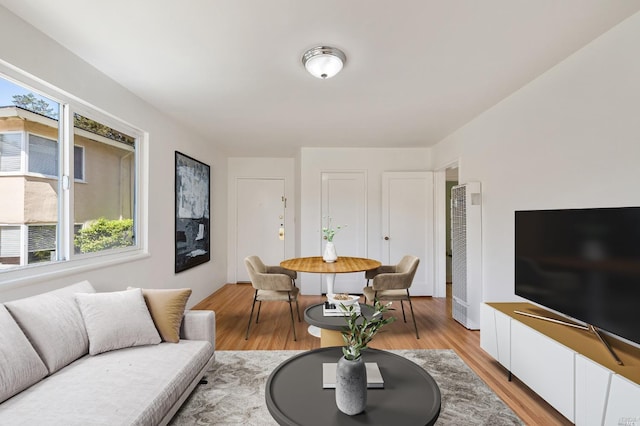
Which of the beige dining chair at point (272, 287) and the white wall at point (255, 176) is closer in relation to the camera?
the beige dining chair at point (272, 287)

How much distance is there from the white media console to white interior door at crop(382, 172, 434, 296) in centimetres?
236

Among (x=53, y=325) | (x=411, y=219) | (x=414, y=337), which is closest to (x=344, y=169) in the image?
(x=411, y=219)

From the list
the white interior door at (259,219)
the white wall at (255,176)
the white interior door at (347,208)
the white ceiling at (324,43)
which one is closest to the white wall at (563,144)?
the white ceiling at (324,43)

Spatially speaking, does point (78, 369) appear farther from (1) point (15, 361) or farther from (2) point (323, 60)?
(2) point (323, 60)

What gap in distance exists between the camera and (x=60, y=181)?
7.31 feet

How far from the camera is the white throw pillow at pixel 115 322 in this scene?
74.4 inches

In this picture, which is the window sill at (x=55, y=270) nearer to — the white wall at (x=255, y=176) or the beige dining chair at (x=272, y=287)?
the beige dining chair at (x=272, y=287)

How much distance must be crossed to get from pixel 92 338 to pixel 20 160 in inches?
48.7

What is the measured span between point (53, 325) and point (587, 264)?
10.4 feet

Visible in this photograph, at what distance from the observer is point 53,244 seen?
2197 mm

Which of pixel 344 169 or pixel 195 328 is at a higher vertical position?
pixel 344 169

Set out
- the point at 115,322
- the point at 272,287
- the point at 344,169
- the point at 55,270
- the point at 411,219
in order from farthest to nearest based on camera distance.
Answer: the point at 344,169, the point at 411,219, the point at 272,287, the point at 55,270, the point at 115,322

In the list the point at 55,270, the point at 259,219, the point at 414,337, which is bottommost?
the point at 414,337

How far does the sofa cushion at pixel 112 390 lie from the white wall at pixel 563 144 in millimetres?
2838
